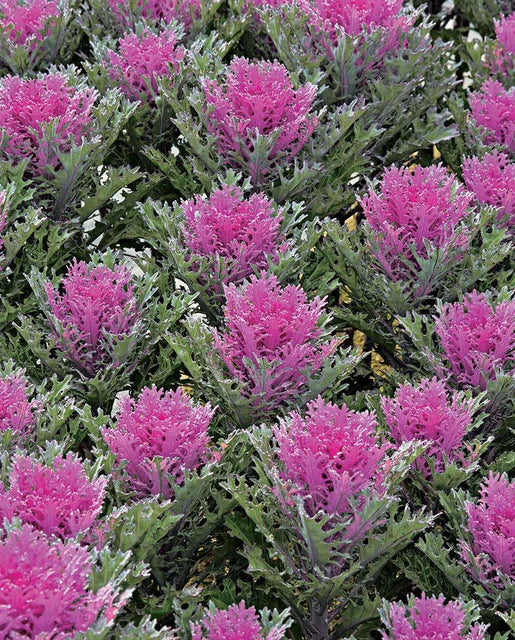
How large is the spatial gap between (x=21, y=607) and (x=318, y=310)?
4.75ft

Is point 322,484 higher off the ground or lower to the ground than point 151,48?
lower

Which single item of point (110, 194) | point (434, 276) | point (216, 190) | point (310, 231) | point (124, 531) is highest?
point (110, 194)

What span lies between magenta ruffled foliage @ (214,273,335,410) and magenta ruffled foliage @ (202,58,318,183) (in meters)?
0.92

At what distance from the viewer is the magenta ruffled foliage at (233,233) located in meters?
3.68

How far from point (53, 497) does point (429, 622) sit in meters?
1.10

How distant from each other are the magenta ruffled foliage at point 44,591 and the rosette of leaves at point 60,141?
77.2 inches

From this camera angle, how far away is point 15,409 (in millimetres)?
3094

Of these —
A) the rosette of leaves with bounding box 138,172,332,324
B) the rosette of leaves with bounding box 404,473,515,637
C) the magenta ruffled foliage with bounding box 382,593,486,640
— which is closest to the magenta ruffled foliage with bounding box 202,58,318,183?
the rosette of leaves with bounding box 138,172,332,324

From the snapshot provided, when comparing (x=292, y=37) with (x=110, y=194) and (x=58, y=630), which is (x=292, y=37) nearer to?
(x=110, y=194)

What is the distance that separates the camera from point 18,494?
104 inches

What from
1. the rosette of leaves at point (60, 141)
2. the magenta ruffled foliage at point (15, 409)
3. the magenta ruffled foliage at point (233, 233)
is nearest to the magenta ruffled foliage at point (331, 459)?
the magenta ruffled foliage at point (15, 409)

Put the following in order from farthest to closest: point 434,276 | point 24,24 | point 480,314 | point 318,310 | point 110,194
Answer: point 24,24, point 110,194, point 434,276, point 480,314, point 318,310

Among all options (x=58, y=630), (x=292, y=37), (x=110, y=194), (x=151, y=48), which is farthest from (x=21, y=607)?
(x=292, y=37)

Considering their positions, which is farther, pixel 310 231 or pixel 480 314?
pixel 310 231
